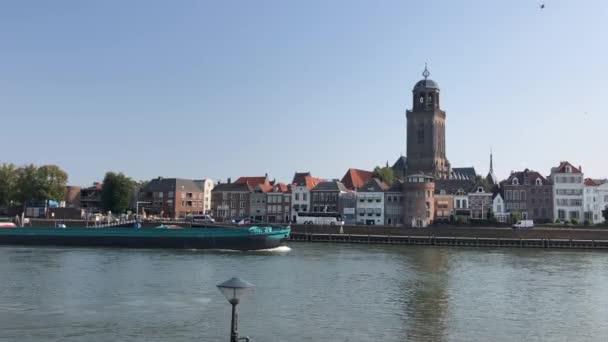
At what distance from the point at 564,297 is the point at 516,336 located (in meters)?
12.5

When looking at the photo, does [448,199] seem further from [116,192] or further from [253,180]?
[116,192]

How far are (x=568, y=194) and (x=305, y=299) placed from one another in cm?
7835

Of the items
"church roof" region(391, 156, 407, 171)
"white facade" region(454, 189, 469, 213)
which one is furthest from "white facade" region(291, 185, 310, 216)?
"church roof" region(391, 156, 407, 171)

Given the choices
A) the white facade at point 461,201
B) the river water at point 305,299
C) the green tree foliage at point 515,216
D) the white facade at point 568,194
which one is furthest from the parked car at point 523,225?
the river water at point 305,299

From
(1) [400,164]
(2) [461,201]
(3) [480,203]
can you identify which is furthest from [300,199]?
(1) [400,164]

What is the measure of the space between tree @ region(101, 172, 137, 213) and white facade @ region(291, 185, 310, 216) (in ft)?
110

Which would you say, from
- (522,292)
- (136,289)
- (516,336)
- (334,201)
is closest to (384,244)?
(334,201)

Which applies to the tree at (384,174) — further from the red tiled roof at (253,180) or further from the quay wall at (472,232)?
the quay wall at (472,232)

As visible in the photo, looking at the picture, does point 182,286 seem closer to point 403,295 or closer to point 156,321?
point 156,321

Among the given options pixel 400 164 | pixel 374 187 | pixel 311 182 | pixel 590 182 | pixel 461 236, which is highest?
pixel 400 164

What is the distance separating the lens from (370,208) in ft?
357

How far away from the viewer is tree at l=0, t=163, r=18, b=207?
120625mm

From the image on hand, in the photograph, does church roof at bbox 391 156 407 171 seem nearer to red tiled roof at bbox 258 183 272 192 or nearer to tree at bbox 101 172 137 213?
red tiled roof at bbox 258 183 272 192

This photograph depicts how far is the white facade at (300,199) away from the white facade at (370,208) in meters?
11.2
